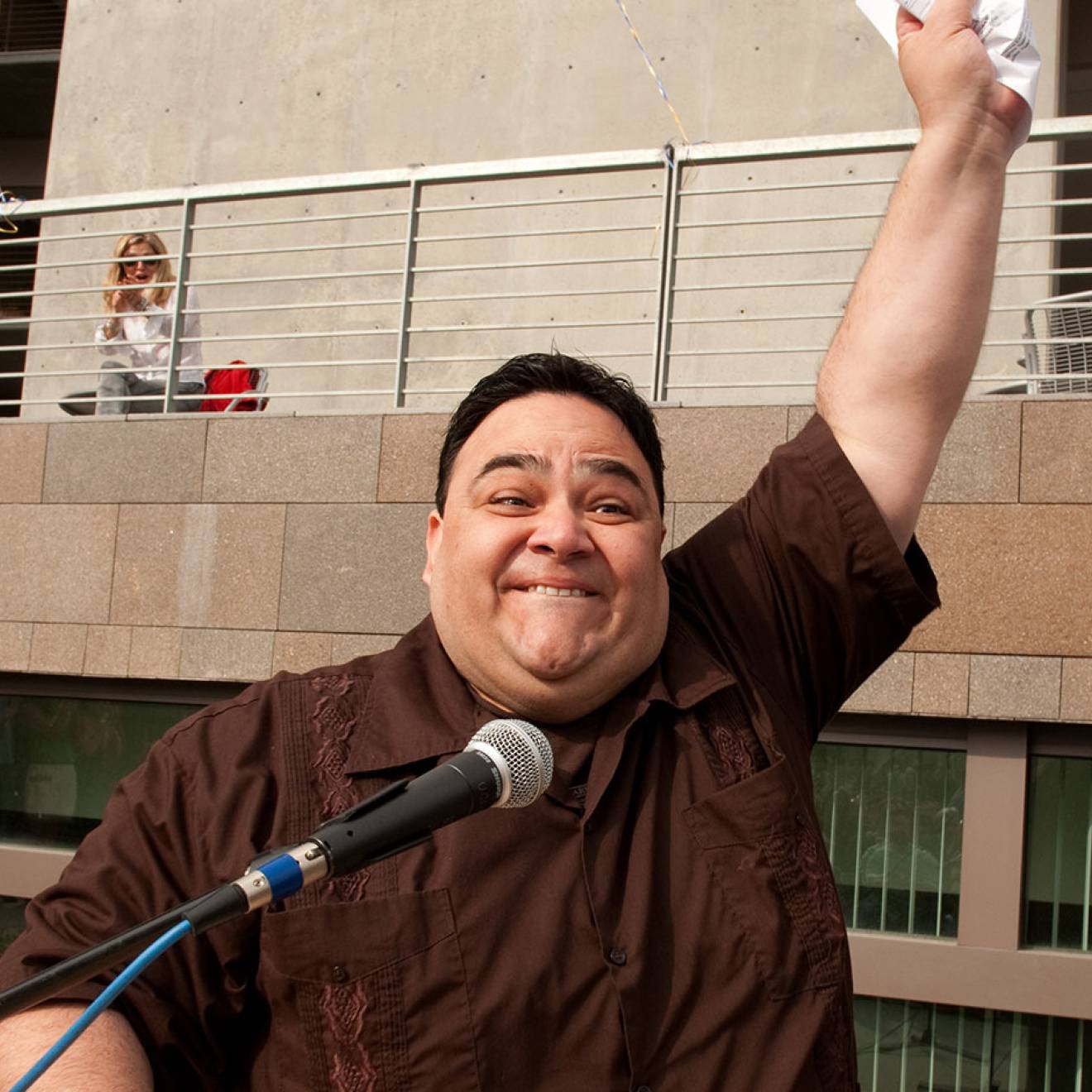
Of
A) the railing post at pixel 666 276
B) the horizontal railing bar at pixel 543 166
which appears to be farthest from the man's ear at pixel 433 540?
the horizontal railing bar at pixel 543 166

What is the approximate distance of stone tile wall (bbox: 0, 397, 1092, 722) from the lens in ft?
16.8

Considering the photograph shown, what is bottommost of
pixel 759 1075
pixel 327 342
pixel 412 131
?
pixel 759 1075

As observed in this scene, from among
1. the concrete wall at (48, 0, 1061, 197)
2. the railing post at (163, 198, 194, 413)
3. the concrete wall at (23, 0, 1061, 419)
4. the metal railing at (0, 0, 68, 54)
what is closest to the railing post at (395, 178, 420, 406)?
the railing post at (163, 198, 194, 413)

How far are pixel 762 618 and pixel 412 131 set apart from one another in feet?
23.8

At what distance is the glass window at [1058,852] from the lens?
17.5 feet

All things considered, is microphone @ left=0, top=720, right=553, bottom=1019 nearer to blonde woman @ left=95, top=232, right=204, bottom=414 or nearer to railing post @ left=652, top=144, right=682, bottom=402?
railing post @ left=652, top=144, right=682, bottom=402

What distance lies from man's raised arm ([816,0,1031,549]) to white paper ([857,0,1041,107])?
0.02 meters

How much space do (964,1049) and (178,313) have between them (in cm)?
440

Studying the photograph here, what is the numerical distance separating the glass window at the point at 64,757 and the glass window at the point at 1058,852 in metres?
3.58

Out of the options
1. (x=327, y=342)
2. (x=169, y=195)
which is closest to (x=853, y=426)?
(x=169, y=195)

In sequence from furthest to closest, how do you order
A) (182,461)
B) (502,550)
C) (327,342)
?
1. (327,342)
2. (182,461)
3. (502,550)

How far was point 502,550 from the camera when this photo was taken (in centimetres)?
251

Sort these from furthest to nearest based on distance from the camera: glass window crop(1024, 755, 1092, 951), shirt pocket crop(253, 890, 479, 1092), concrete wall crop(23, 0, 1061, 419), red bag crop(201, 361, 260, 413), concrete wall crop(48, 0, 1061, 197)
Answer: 1. concrete wall crop(48, 0, 1061, 197)
2. concrete wall crop(23, 0, 1061, 419)
3. red bag crop(201, 361, 260, 413)
4. glass window crop(1024, 755, 1092, 951)
5. shirt pocket crop(253, 890, 479, 1092)

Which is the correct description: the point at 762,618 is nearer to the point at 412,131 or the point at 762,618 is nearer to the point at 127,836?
the point at 127,836
